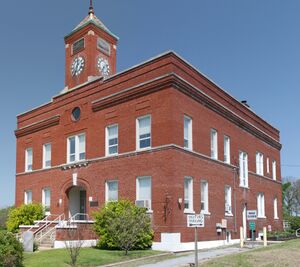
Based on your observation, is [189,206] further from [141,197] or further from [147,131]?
[147,131]

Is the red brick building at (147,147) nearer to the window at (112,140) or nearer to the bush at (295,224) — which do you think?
the window at (112,140)

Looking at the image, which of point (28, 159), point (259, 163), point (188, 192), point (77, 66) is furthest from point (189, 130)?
point (28, 159)

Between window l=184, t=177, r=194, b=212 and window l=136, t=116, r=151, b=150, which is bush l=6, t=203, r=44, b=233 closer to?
window l=136, t=116, r=151, b=150

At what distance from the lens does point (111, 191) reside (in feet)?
90.2

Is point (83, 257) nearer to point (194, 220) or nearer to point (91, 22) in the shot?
point (194, 220)

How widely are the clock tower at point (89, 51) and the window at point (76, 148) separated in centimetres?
518

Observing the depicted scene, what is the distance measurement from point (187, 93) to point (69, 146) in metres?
10.5

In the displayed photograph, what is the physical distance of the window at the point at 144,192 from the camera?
973 inches

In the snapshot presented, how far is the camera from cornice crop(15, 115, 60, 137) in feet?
109

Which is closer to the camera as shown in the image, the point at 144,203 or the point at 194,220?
the point at 194,220

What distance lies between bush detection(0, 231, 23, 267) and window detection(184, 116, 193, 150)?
12.0 metres

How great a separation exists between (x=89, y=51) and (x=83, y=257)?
63.0ft

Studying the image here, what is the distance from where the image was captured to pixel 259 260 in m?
18.1

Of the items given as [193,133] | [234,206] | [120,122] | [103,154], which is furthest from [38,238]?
[234,206]
